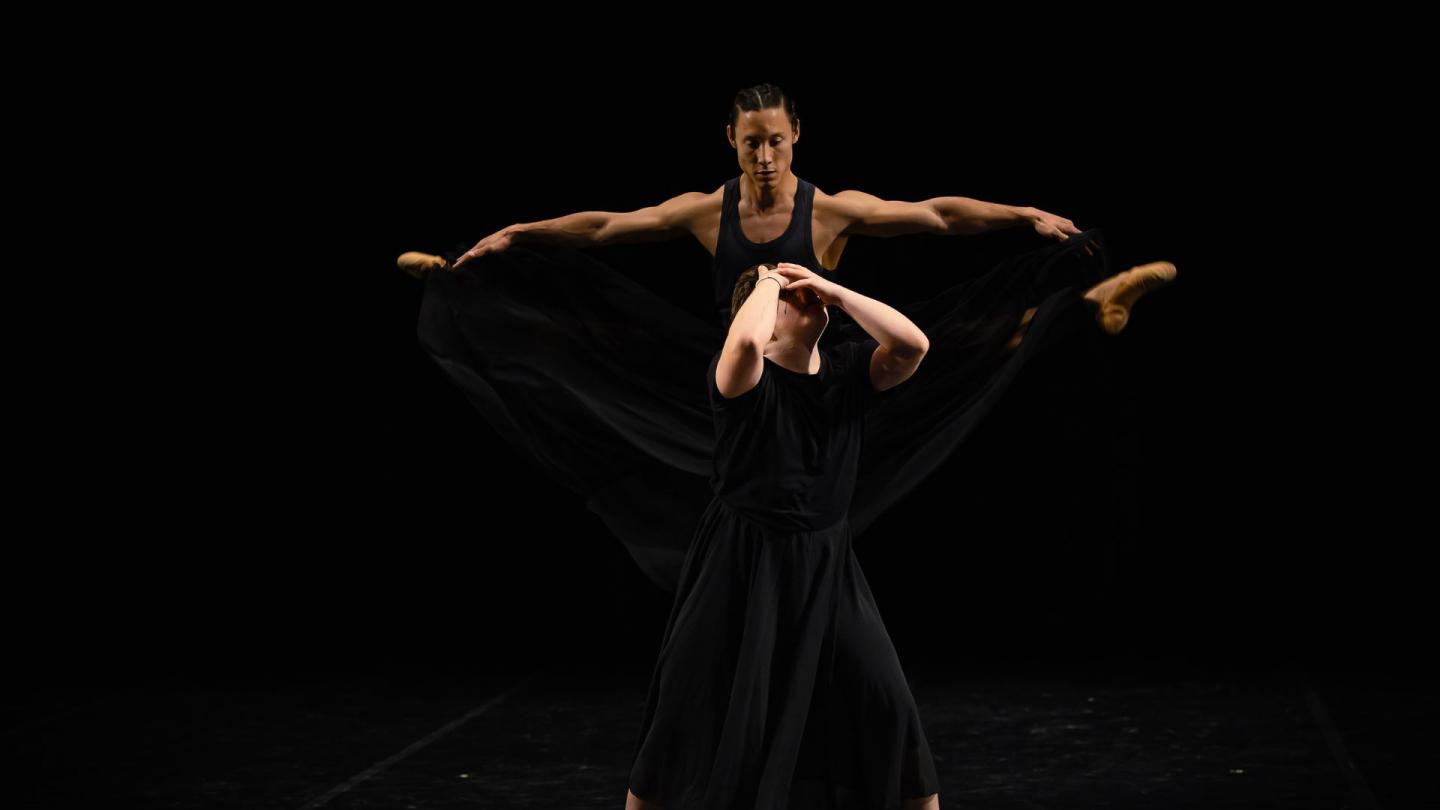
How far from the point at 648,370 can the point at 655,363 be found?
19 millimetres

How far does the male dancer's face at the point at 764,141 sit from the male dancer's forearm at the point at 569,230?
327 millimetres

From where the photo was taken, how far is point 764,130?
2.82 meters

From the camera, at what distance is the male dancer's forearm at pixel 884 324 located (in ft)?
7.39

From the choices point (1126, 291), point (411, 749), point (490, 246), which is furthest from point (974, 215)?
point (411, 749)

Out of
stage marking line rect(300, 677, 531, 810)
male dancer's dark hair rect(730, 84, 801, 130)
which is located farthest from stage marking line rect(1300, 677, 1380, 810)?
stage marking line rect(300, 677, 531, 810)

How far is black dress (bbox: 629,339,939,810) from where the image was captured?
2316 millimetres

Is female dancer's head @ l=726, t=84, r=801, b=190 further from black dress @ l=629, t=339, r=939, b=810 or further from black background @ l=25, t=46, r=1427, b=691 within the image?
black background @ l=25, t=46, r=1427, b=691

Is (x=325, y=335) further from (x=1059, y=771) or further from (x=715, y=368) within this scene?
(x=715, y=368)

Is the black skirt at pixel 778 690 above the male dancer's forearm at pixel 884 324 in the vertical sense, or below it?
below

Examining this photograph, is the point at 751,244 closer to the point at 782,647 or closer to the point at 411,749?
the point at 782,647

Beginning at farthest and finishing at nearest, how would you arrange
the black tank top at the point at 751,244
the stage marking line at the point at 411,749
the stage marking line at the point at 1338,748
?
the stage marking line at the point at 411,749, the stage marking line at the point at 1338,748, the black tank top at the point at 751,244

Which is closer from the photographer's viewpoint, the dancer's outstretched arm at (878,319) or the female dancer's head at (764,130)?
the dancer's outstretched arm at (878,319)

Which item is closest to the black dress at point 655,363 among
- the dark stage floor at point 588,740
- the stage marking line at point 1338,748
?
the dark stage floor at point 588,740

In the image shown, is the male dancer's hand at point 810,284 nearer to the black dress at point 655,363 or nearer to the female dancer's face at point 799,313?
the female dancer's face at point 799,313
